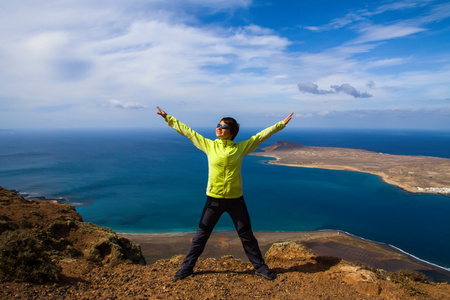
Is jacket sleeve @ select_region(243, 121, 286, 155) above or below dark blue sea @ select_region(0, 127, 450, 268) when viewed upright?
A: above

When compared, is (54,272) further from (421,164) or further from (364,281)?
(421,164)

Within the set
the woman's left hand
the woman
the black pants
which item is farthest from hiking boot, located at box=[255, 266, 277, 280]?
the woman's left hand

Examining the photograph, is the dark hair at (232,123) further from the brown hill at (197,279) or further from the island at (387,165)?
the island at (387,165)

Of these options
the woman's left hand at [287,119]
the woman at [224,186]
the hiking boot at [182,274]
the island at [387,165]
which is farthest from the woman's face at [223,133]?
the island at [387,165]

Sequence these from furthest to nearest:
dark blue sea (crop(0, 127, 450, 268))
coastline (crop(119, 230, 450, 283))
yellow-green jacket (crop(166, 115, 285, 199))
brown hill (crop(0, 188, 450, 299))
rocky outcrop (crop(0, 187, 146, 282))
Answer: dark blue sea (crop(0, 127, 450, 268)) < coastline (crop(119, 230, 450, 283)) < yellow-green jacket (crop(166, 115, 285, 199)) < rocky outcrop (crop(0, 187, 146, 282)) < brown hill (crop(0, 188, 450, 299))

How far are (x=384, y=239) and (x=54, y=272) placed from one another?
93.4 ft

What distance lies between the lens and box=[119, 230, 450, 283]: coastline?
61.4 ft

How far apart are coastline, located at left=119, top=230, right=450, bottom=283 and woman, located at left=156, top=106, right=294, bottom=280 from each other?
1479cm

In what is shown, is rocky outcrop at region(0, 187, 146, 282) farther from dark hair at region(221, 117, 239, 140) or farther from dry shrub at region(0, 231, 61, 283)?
dark hair at region(221, 117, 239, 140)

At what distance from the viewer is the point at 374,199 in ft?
129

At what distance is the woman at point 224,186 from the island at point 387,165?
4992 centimetres

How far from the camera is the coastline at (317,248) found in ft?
61.4

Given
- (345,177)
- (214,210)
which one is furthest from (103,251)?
(345,177)

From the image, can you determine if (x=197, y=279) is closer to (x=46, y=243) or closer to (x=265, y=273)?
(x=265, y=273)
